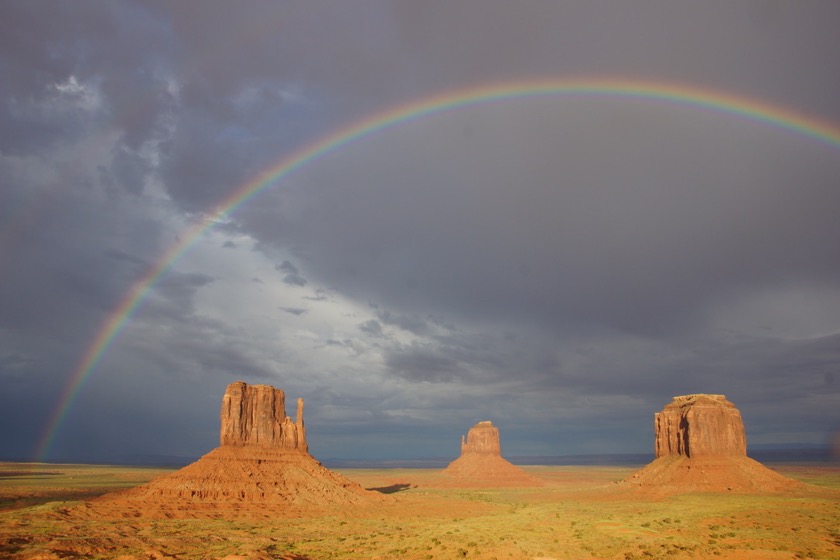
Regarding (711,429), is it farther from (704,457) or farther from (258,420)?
(258,420)

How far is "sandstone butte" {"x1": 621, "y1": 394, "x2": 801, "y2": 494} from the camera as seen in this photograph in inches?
3871

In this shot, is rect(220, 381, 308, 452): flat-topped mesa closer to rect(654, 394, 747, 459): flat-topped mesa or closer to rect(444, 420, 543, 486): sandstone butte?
rect(654, 394, 747, 459): flat-topped mesa

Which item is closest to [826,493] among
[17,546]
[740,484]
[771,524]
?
[740,484]

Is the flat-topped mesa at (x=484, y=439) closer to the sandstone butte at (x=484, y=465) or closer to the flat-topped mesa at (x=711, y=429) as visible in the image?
the sandstone butte at (x=484, y=465)

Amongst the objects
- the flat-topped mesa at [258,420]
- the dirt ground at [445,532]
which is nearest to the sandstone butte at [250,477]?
the flat-topped mesa at [258,420]

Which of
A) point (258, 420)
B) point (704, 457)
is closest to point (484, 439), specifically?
point (704, 457)

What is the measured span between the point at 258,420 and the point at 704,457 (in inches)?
3018

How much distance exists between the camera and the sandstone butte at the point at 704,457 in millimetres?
98312

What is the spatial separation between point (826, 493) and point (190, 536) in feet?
321

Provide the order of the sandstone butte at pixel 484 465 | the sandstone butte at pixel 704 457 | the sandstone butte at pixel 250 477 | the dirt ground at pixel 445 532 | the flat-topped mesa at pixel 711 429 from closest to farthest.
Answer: the dirt ground at pixel 445 532
the sandstone butte at pixel 250 477
the sandstone butte at pixel 704 457
the flat-topped mesa at pixel 711 429
the sandstone butte at pixel 484 465

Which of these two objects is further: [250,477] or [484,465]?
[484,465]

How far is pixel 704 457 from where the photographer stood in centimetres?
10450

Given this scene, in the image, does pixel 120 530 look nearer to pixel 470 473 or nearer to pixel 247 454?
pixel 247 454

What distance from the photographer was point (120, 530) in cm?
5838
